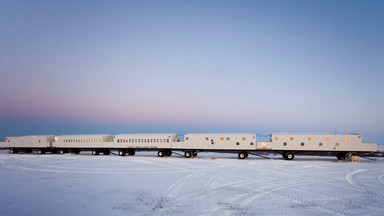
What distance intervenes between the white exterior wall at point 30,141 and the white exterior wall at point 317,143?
34899mm

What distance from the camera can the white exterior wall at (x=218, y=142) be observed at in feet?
96.2

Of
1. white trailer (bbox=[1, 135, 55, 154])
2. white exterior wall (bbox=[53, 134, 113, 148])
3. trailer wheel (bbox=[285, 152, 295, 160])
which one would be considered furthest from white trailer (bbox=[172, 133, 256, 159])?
white trailer (bbox=[1, 135, 55, 154])

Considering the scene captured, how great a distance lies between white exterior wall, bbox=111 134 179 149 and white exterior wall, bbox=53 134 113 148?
74.4 inches

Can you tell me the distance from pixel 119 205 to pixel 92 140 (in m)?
28.9

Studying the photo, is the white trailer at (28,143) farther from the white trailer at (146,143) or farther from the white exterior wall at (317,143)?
the white exterior wall at (317,143)

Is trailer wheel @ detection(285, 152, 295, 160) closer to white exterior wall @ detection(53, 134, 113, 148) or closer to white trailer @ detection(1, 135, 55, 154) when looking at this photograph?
white exterior wall @ detection(53, 134, 113, 148)

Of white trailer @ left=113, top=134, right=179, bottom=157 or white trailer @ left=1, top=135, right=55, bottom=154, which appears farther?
white trailer @ left=1, top=135, right=55, bottom=154

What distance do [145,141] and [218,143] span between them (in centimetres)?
1076

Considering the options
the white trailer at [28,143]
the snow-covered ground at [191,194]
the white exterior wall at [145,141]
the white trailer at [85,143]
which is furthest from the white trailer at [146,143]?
the snow-covered ground at [191,194]

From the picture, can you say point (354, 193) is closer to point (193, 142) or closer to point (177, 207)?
point (177, 207)

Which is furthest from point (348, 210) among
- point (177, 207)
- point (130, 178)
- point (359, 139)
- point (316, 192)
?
point (359, 139)

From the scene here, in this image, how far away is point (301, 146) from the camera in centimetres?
2780

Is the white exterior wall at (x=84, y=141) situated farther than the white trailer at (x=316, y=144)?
Yes

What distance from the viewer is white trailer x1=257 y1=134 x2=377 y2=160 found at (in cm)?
2666
